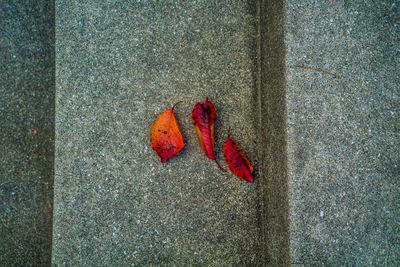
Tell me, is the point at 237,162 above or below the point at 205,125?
below

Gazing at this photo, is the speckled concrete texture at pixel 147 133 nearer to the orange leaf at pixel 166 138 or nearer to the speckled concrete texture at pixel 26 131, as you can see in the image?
the orange leaf at pixel 166 138

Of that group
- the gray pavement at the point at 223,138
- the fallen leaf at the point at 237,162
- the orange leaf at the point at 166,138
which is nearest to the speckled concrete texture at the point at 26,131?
the gray pavement at the point at 223,138

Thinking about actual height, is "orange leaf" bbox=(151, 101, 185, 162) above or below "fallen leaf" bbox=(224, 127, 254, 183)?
above

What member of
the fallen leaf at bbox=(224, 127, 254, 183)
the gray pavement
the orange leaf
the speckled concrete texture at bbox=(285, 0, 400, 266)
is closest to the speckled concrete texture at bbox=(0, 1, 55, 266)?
the gray pavement

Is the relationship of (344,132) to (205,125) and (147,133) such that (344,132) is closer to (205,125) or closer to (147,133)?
(205,125)

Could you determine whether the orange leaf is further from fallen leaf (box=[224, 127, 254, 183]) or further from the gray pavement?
fallen leaf (box=[224, 127, 254, 183])

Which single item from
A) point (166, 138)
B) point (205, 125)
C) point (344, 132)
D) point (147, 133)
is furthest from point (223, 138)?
point (344, 132)
